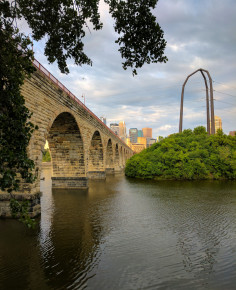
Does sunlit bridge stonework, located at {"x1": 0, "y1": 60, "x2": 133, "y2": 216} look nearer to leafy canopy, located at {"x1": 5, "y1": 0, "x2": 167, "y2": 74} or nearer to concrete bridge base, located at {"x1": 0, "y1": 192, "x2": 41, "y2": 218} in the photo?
concrete bridge base, located at {"x1": 0, "y1": 192, "x2": 41, "y2": 218}

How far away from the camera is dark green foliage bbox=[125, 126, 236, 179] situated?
2794 centimetres

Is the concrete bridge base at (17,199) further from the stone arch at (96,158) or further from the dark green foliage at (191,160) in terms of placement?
the dark green foliage at (191,160)

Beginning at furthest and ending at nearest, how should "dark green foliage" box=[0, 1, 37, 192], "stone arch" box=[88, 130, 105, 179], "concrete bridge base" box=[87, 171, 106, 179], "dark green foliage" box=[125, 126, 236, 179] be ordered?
1. "concrete bridge base" box=[87, 171, 106, 179]
2. "stone arch" box=[88, 130, 105, 179]
3. "dark green foliage" box=[125, 126, 236, 179]
4. "dark green foliage" box=[0, 1, 37, 192]

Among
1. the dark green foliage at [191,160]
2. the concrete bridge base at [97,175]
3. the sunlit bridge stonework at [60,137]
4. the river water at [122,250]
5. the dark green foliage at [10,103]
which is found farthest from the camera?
the concrete bridge base at [97,175]

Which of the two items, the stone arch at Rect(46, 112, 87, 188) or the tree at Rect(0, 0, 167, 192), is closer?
the tree at Rect(0, 0, 167, 192)

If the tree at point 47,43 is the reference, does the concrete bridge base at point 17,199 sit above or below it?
below

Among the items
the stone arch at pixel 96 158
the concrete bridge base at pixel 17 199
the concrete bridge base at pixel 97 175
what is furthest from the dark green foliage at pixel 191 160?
the concrete bridge base at pixel 17 199

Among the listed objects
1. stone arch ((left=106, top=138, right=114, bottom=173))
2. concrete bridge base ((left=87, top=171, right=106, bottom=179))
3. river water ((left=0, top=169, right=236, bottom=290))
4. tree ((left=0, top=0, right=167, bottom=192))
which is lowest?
river water ((left=0, top=169, right=236, bottom=290))

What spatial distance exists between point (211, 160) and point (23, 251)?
27784 millimetres

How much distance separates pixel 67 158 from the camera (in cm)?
2041

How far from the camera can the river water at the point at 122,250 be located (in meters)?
5.26

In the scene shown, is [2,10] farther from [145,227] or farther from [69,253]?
[145,227]

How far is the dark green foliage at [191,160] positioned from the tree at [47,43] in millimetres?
24718

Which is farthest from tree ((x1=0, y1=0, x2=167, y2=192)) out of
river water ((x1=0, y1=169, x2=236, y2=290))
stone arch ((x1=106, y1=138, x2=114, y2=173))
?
stone arch ((x1=106, y1=138, x2=114, y2=173))
